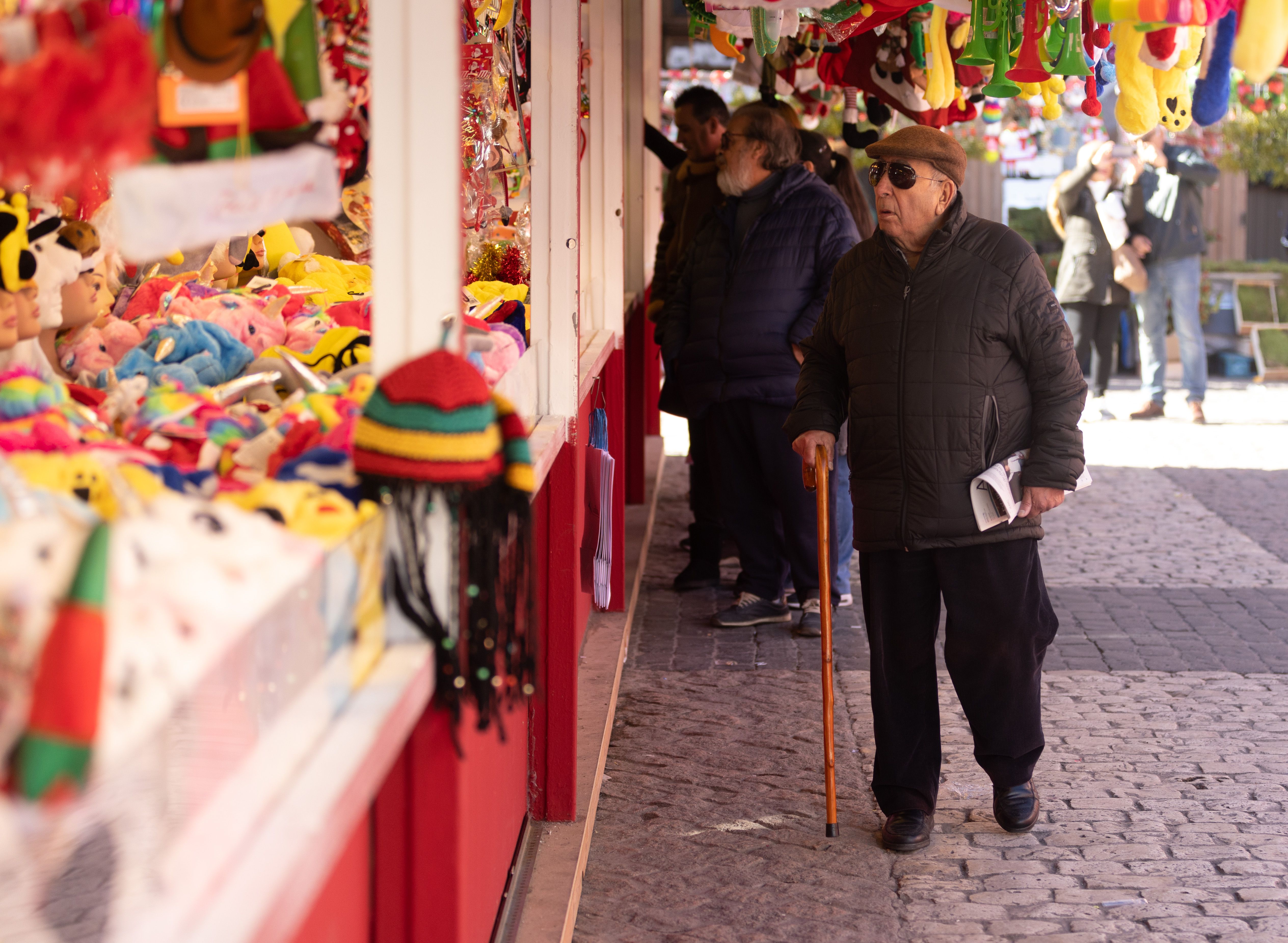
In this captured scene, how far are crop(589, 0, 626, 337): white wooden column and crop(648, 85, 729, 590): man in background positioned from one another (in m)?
0.40

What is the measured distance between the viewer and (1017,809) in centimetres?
375

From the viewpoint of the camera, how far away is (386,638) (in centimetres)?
181

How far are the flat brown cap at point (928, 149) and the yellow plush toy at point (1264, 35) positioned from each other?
1021mm

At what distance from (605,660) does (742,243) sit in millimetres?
1788

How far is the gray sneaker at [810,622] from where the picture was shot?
5559mm

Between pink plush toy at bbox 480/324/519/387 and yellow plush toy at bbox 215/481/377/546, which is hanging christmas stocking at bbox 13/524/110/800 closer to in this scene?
yellow plush toy at bbox 215/481/377/546

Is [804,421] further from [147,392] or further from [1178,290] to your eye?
[1178,290]

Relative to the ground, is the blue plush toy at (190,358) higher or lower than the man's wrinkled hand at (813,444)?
higher

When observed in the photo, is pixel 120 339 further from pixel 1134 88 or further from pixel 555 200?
pixel 1134 88

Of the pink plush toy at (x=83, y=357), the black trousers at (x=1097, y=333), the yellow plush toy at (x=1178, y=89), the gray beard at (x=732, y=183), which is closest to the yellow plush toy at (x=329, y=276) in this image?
the pink plush toy at (x=83, y=357)

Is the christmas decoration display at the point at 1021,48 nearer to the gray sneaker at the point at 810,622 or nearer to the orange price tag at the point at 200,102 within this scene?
the orange price tag at the point at 200,102

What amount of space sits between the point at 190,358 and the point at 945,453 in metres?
1.89

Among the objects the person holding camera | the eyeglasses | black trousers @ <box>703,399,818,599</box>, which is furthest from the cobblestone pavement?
the person holding camera

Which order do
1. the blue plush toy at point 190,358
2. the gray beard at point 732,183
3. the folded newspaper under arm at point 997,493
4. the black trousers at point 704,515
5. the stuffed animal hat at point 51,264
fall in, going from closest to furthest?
the stuffed animal hat at point 51,264 < the blue plush toy at point 190,358 < the folded newspaper under arm at point 997,493 < the gray beard at point 732,183 < the black trousers at point 704,515
